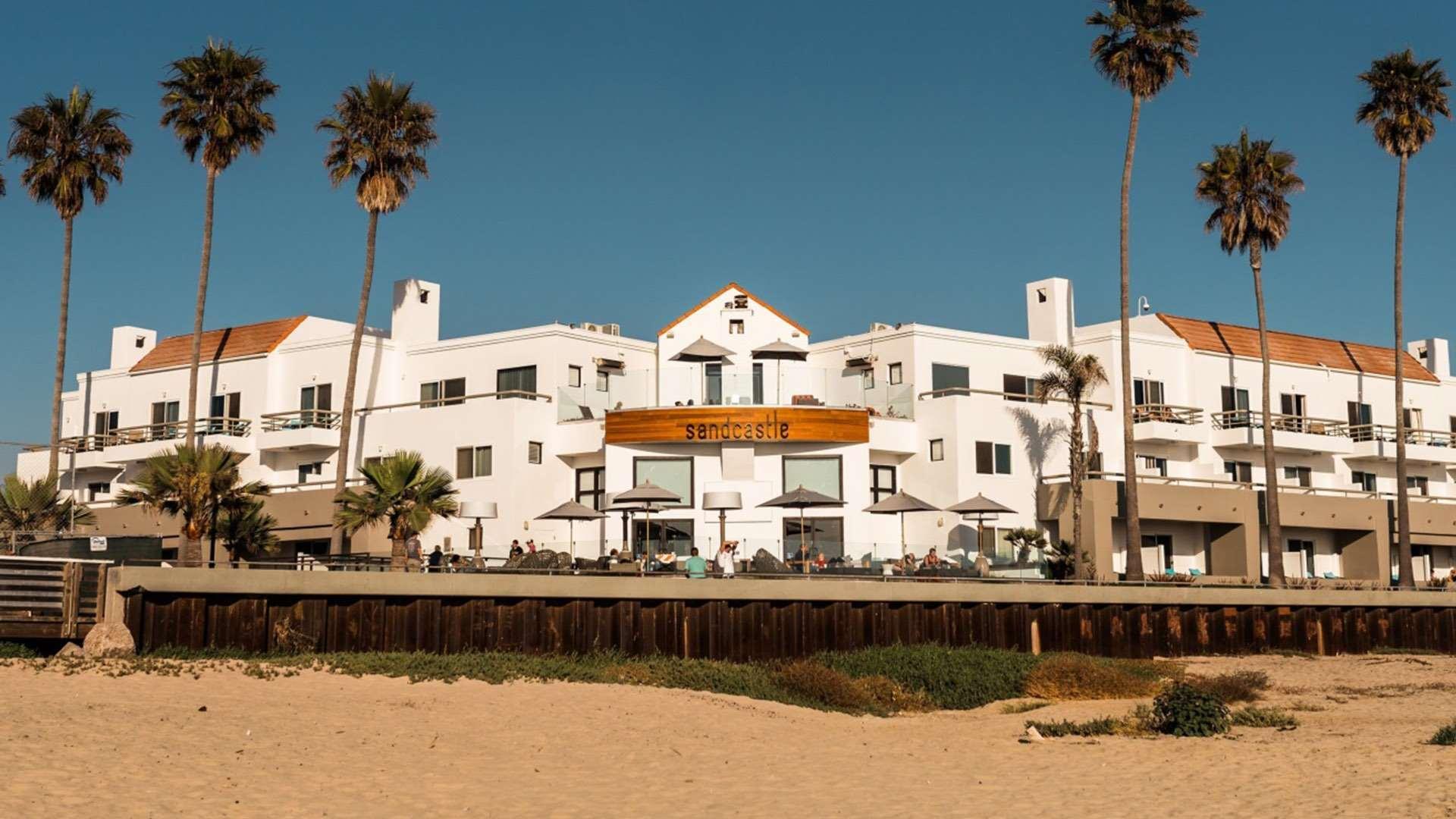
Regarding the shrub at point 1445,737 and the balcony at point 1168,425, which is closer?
the shrub at point 1445,737

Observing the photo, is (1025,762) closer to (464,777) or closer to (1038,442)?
(464,777)

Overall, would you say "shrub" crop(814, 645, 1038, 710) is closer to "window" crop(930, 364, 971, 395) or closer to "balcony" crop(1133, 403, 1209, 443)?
"window" crop(930, 364, 971, 395)

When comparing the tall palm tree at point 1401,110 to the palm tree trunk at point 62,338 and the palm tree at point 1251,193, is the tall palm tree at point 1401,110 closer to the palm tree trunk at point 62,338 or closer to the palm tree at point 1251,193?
A: the palm tree at point 1251,193

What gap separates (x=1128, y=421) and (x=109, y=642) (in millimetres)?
29964

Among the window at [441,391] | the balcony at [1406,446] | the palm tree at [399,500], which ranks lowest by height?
the palm tree at [399,500]

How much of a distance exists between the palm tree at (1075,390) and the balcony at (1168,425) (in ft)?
11.8

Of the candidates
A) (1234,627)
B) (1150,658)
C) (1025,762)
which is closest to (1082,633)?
(1150,658)

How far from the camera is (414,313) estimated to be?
173 feet

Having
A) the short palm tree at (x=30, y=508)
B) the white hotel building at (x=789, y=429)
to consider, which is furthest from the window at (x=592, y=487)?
the short palm tree at (x=30, y=508)

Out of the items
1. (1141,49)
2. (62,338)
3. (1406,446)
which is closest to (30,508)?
(62,338)

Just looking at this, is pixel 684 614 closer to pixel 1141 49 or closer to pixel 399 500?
pixel 399 500

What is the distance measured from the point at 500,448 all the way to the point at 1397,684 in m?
24.7

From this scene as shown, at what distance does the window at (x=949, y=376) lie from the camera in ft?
162

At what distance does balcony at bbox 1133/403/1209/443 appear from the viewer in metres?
51.5
